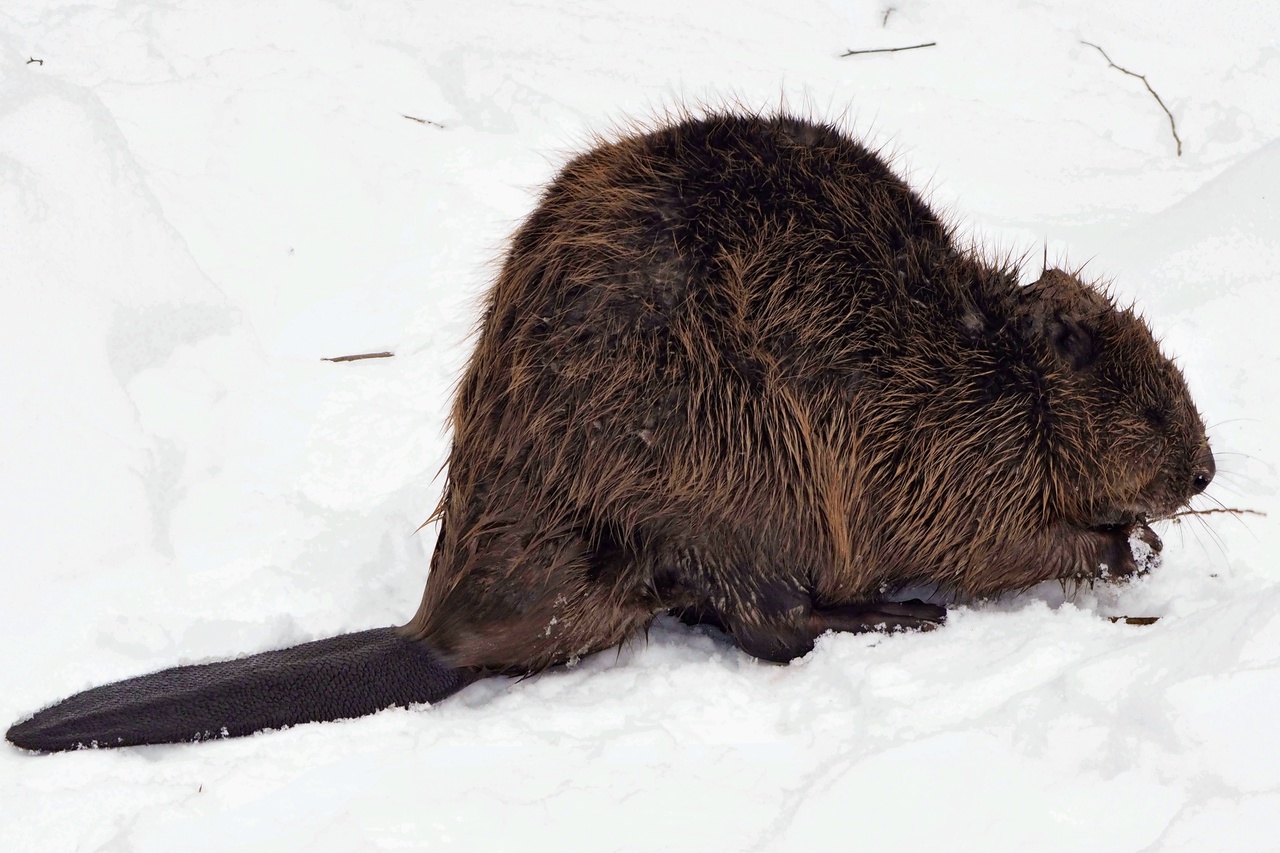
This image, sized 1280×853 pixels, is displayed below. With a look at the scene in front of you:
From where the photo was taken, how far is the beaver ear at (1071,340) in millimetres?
2393

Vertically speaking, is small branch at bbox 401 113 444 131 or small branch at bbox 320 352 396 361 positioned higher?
small branch at bbox 401 113 444 131

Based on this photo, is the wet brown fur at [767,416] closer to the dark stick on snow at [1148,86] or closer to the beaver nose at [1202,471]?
the beaver nose at [1202,471]

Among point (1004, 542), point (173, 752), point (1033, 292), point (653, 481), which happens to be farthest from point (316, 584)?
point (1033, 292)

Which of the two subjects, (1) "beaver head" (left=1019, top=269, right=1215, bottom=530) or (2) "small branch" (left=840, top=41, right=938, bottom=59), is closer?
(1) "beaver head" (left=1019, top=269, right=1215, bottom=530)

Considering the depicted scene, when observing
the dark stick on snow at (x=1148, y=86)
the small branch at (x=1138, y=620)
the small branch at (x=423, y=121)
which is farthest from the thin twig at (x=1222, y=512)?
the small branch at (x=423, y=121)

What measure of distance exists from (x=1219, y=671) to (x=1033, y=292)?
0.87m

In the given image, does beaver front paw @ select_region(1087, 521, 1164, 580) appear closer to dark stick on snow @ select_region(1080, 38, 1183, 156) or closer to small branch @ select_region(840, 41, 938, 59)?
dark stick on snow @ select_region(1080, 38, 1183, 156)

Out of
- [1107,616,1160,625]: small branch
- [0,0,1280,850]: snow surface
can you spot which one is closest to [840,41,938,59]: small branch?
[0,0,1280,850]: snow surface

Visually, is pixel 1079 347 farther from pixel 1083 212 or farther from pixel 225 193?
pixel 225 193

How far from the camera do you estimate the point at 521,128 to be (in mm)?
3568

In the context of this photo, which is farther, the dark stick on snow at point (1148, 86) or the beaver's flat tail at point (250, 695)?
the dark stick on snow at point (1148, 86)

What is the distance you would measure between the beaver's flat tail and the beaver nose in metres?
1.49

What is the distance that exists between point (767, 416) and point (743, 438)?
61mm

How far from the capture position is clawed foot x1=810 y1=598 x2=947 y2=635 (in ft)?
7.70
